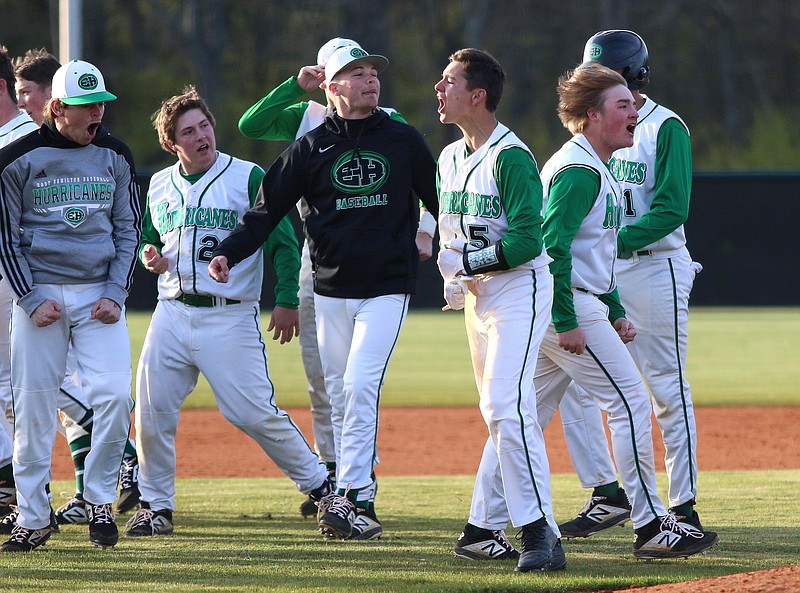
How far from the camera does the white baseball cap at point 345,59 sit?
5000 mm

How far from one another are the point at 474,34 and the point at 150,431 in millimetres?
29579

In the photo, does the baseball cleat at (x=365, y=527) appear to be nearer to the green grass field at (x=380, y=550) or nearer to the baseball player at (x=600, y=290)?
the green grass field at (x=380, y=550)

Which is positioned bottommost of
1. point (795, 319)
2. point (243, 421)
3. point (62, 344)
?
point (795, 319)

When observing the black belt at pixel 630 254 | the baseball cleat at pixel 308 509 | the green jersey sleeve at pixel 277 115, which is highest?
the green jersey sleeve at pixel 277 115

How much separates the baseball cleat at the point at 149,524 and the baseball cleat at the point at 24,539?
1.72 ft

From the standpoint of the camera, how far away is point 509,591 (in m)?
3.92

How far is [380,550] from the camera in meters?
4.71

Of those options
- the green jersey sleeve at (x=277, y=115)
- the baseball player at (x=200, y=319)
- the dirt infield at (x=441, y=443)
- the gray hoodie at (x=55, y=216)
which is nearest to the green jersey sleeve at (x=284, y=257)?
the baseball player at (x=200, y=319)

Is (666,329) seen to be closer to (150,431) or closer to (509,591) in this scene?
(509,591)

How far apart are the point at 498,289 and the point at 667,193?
0.99 metres

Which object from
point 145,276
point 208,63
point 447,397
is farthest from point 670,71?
point 447,397

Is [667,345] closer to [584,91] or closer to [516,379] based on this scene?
[516,379]

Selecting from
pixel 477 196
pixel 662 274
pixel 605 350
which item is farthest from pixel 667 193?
pixel 477 196

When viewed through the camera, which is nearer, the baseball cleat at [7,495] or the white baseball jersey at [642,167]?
the white baseball jersey at [642,167]
